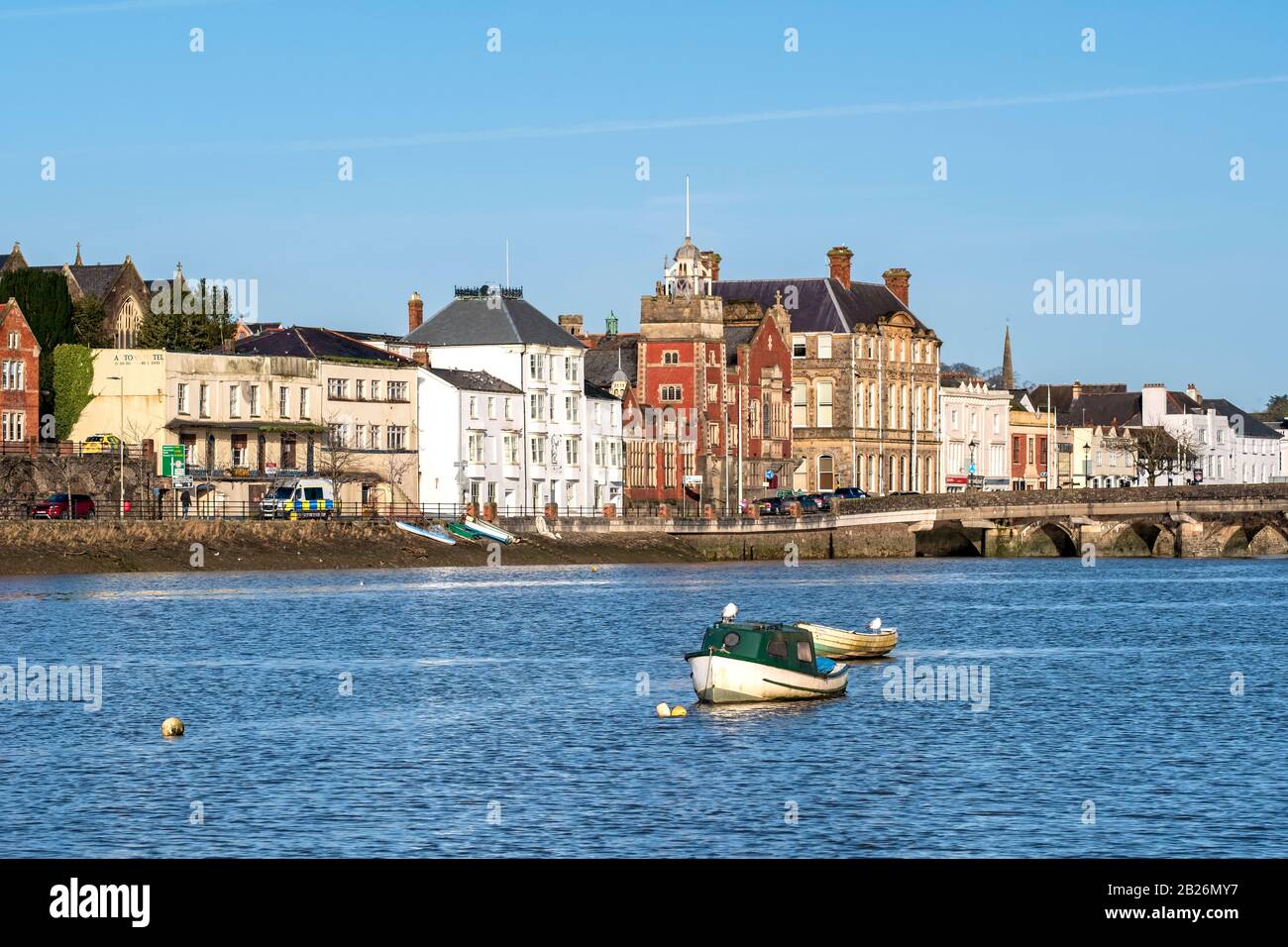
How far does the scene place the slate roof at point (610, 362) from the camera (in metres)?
171

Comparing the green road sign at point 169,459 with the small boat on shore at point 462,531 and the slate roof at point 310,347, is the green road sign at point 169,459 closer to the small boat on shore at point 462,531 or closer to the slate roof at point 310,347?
the slate roof at point 310,347

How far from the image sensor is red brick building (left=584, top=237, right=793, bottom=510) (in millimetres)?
164375

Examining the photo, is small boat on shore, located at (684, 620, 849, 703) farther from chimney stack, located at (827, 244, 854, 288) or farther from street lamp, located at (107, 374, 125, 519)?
chimney stack, located at (827, 244, 854, 288)

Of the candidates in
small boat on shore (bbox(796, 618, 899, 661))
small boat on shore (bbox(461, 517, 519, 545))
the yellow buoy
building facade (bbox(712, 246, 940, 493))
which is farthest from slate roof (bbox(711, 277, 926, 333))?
the yellow buoy

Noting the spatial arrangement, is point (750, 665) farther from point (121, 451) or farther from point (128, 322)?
point (128, 322)

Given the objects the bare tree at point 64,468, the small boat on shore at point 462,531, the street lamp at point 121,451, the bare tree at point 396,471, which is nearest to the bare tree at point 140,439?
the street lamp at point 121,451

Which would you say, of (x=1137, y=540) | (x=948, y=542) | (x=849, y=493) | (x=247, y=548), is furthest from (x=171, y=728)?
(x=1137, y=540)

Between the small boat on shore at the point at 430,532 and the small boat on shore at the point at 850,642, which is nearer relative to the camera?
the small boat on shore at the point at 850,642

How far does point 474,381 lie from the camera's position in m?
146

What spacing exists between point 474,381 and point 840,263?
6023 cm

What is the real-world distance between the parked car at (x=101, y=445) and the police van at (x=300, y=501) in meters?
9.12

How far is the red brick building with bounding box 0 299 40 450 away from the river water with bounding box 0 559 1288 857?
31.2m

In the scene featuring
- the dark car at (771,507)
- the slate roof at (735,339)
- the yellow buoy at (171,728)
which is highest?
the slate roof at (735,339)

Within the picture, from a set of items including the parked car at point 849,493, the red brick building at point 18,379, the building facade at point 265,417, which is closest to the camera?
the red brick building at point 18,379
